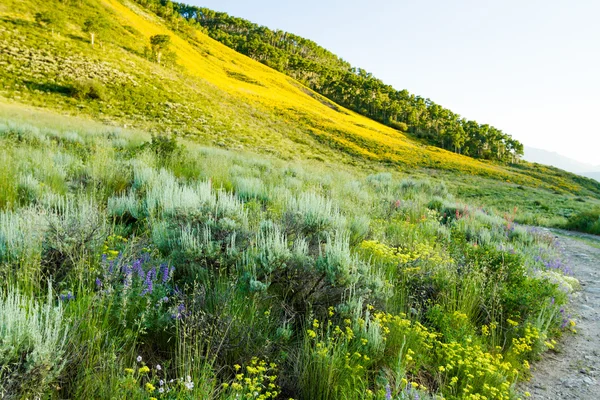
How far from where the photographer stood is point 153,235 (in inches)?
146

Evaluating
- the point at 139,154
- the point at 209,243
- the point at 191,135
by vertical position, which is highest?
the point at 209,243

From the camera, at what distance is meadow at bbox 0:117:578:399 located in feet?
6.37

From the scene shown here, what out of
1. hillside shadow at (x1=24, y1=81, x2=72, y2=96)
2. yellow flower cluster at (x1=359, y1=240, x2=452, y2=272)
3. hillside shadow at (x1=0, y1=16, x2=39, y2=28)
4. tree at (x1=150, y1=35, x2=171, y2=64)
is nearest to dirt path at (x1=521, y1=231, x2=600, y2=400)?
yellow flower cluster at (x1=359, y1=240, x2=452, y2=272)

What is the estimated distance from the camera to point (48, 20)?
114 feet

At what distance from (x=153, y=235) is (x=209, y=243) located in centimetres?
79

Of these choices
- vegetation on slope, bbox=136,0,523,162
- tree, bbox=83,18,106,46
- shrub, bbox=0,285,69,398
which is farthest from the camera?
vegetation on slope, bbox=136,0,523,162

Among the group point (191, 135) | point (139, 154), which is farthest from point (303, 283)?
point (191, 135)

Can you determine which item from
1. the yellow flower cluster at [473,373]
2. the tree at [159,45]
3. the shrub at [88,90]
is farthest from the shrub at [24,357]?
the tree at [159,45]

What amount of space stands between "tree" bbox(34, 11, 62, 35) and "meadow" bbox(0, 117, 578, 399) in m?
38.9

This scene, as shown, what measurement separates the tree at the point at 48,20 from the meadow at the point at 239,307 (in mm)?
38949

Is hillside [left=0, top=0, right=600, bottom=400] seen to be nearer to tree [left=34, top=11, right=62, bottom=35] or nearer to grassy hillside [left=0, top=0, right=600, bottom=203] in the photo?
grassy hillside [left=0, top=0, right=600, bottom=203]

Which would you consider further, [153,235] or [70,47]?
[70,47]

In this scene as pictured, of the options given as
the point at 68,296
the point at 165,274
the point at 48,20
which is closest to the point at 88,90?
the point at 48,20

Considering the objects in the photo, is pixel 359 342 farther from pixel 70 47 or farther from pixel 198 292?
pixel 70 47
